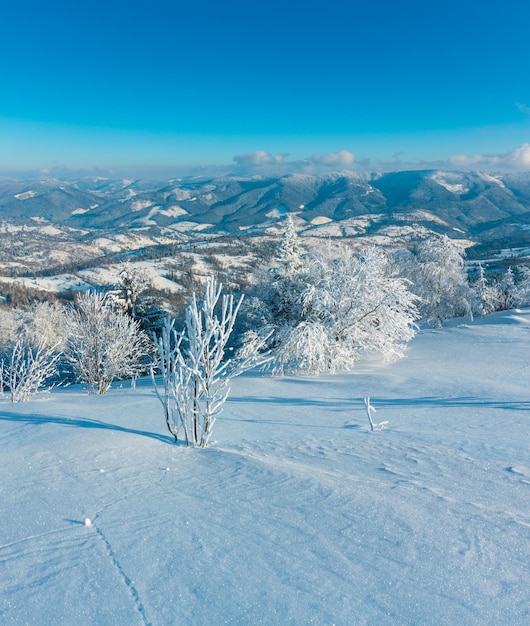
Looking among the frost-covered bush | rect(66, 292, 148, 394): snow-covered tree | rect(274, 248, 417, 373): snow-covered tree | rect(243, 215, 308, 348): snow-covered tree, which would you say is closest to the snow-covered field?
the frost-covered bush

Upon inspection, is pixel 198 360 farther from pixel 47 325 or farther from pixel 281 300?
pixel 47 325

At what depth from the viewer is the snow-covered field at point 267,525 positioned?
311 cm

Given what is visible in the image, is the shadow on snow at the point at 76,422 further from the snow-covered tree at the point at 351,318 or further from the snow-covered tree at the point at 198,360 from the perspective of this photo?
the snow-covered tree at the point at 351,318

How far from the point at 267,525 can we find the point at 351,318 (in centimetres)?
1433

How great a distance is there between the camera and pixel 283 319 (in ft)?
69.1

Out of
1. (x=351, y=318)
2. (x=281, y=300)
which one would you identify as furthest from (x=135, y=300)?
(x=351, y=318)

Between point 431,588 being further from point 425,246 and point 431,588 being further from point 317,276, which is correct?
point 425,246

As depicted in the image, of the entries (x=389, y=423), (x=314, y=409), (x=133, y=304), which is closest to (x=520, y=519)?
(x=389, y=423)

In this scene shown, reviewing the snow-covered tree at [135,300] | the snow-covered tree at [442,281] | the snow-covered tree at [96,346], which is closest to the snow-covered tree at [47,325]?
the snow-covered tree at [135,300]

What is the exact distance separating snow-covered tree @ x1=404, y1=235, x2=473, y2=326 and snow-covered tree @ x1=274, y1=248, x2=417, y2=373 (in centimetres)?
1760

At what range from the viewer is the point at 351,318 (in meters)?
17.8

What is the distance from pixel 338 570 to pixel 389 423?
6473 mm

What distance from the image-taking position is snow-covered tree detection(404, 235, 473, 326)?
33594mm

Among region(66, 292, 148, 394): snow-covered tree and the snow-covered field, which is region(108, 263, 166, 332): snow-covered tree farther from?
the snow-covered field
